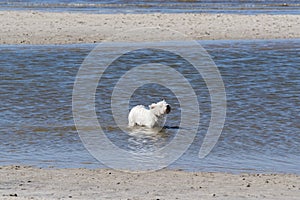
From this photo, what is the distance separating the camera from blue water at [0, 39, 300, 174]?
9.21 meters

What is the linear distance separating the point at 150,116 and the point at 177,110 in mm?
1419

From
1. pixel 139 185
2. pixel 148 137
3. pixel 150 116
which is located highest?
pixel 150 116

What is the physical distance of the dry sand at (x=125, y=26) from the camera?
2030 centimetres

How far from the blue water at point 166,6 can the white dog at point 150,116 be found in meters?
16.3

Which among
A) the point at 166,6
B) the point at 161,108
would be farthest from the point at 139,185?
the point at 166,6

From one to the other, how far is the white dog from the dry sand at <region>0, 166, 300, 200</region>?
8.24 ft

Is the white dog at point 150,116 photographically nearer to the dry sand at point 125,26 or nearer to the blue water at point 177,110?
the blue water at point 177,110

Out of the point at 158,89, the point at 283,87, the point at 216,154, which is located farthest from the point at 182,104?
the point at 216,154

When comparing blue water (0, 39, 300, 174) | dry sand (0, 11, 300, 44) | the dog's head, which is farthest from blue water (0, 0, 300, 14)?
the dog's head

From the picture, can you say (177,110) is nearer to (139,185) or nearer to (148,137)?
(148,137)

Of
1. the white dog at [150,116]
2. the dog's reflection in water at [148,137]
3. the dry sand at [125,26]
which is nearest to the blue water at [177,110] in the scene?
the dog's reflection in water at [148,137]

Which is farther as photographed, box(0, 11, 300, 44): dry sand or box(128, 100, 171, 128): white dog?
box(0, 11, 300, 44): dry sand

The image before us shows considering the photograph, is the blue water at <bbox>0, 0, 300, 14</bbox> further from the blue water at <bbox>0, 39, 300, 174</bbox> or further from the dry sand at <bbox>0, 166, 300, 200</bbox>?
the dry sand at <bbox>0, 166, 300, 200</bbox>

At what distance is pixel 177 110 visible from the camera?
12.3 metres
